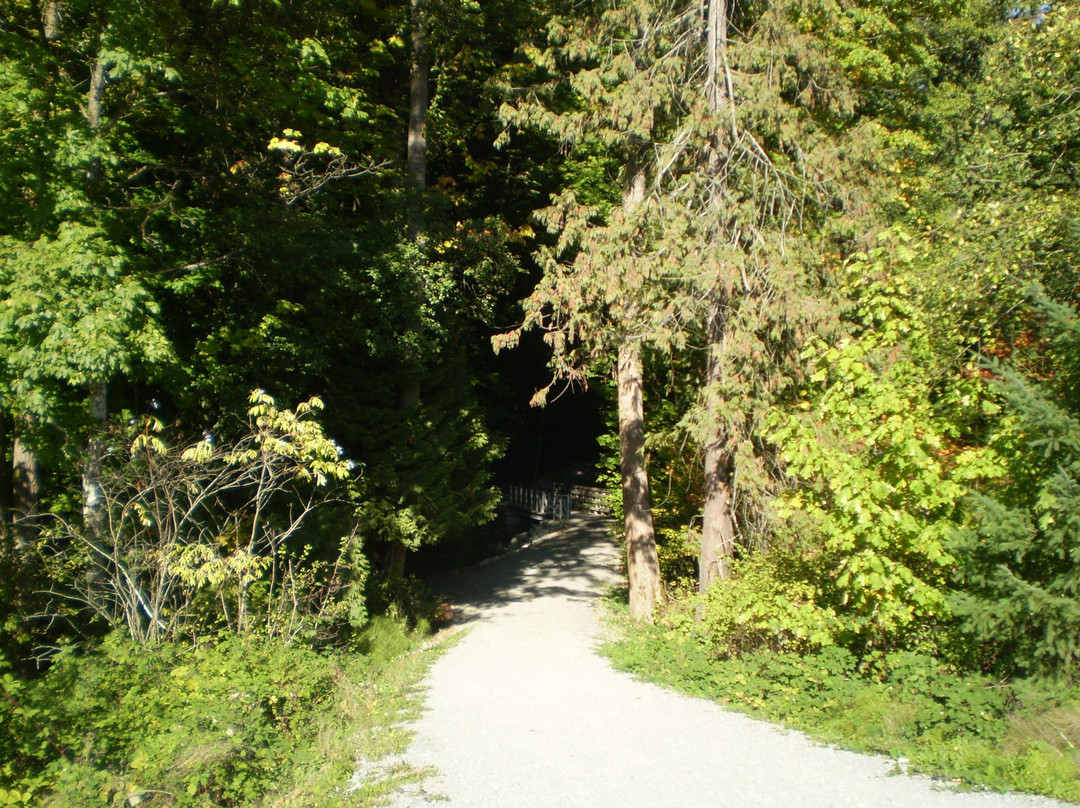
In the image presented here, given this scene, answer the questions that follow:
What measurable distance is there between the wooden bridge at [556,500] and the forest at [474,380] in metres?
10.0

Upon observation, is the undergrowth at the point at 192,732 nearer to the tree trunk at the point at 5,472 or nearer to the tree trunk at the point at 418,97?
the tree trunk at the point at 5,472

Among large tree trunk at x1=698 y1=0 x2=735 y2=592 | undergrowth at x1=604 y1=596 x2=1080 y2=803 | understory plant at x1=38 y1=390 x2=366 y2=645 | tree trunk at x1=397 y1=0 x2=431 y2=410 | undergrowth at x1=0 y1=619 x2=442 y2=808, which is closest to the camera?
undergrowth at x1=0 y1=619 x2=442 y2=808

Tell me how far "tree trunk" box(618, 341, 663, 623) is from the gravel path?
5.00 feet

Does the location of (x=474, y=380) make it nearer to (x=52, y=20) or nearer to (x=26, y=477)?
(x=26, y=477)

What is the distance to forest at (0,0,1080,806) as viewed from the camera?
6.09 meters

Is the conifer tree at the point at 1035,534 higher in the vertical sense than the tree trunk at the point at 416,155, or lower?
lower

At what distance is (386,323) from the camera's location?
12.3m

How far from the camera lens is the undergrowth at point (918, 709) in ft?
17.8

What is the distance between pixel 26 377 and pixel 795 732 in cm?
832

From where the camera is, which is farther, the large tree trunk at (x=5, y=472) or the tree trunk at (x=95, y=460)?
the large tree trunk at (x=5, y=472)

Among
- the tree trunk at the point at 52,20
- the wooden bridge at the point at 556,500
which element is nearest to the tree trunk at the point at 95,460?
the tree trunk at the point at 52,20

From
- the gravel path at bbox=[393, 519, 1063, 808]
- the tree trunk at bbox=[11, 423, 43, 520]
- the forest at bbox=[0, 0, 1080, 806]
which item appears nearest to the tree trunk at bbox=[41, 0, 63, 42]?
the forest at bbox=[0, 0, 1080, 806]

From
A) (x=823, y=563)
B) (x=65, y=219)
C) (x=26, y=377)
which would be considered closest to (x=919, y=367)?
(x=823, y=563)

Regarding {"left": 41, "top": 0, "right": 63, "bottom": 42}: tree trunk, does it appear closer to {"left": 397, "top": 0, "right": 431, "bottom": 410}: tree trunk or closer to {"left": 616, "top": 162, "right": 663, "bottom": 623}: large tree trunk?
{"left": 397, "top": 0, "right": 431, "bottom": 410}: tree trunk
